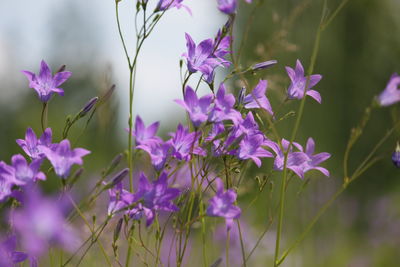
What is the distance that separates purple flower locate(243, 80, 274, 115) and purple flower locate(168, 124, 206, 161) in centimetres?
19

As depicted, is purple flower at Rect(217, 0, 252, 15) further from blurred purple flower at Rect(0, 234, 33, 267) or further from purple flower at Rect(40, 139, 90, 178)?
blurred purple flower at Rect(0, 234, 33, 267)

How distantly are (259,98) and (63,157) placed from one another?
0.49m

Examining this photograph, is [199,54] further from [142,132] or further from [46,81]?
[46,81]

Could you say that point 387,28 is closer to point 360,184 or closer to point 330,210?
point 360,184

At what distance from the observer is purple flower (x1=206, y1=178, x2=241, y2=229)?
1203 millimetres

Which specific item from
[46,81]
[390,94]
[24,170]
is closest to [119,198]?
[24,170]

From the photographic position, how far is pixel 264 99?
1423mm

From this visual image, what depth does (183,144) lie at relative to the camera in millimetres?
1323

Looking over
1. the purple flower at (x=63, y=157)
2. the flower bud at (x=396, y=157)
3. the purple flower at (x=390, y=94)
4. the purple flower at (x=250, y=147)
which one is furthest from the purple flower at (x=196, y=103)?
the flower bud at (x=396, y=157)

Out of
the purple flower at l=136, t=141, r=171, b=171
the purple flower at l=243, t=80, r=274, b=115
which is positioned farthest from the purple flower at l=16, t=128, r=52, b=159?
the purple flower at l=243, t=80, r=274, b=115

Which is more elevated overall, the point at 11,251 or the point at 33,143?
the point at 33,143

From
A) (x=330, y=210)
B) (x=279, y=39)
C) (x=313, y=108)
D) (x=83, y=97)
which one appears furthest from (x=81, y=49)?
(x=279, y=39)

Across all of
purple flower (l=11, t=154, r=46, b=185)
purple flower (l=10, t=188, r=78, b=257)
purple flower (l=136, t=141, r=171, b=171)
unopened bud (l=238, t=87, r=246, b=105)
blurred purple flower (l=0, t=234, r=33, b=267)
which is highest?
unopened bud (l=238, t=87, r=246, b=105)

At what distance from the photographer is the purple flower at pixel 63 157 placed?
1159 millimetres
